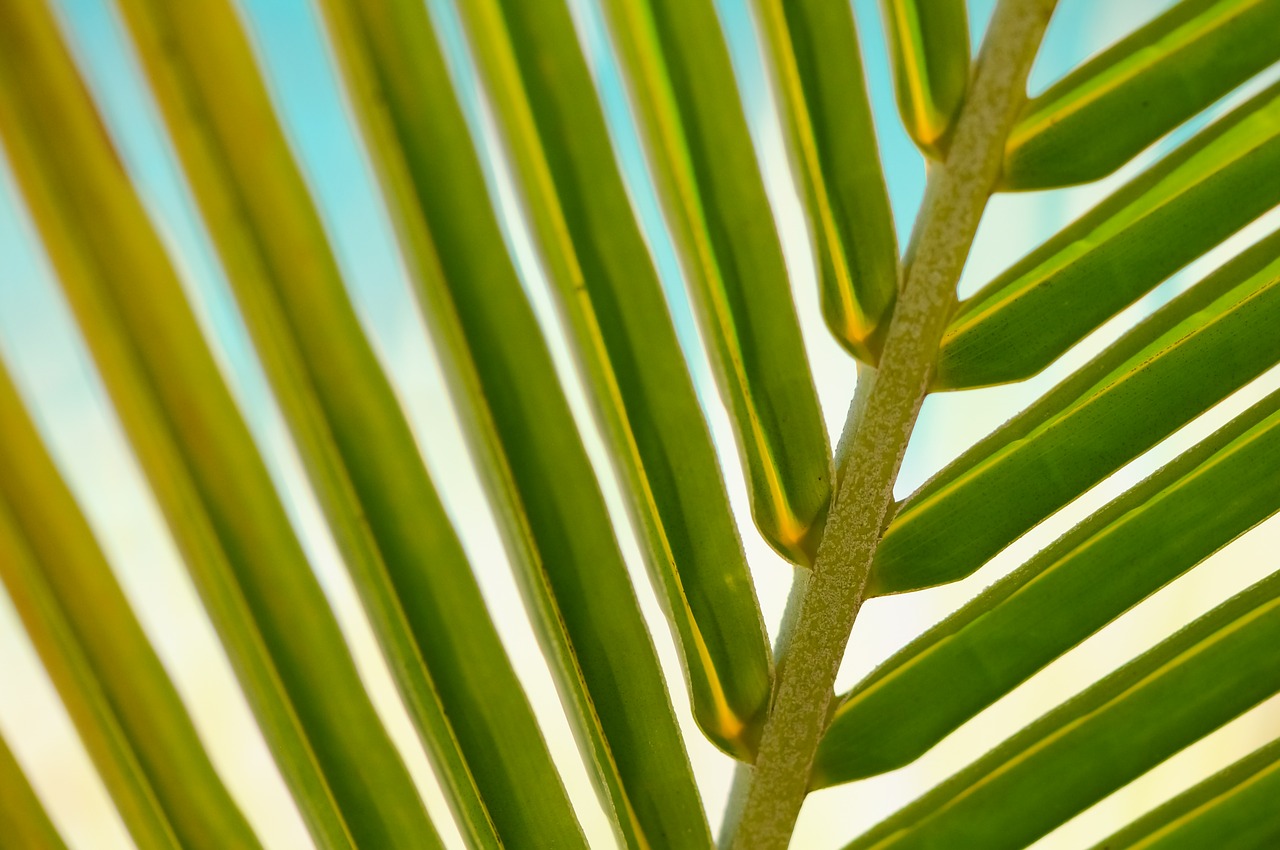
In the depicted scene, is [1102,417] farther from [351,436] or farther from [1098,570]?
[351,436]

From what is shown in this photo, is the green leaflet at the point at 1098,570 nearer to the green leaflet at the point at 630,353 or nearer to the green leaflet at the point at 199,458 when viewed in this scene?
the green leaflet at the point at 630,353

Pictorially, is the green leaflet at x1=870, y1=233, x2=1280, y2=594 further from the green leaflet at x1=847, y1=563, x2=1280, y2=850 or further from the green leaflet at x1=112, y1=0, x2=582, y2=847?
the green leaflet at x1=112, y1=0, x2=582, y2=847

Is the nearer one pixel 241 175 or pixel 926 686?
pixel 241 175

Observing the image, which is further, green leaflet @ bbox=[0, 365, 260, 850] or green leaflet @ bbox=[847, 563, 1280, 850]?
green leaflet @ bbox=[847, 563, 1280, 850]

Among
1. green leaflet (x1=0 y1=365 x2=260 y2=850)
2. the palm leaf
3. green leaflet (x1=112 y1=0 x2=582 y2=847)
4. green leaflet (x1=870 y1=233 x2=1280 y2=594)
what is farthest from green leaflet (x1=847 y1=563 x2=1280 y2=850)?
green leaflet (x1=0 y1=365 x2=260 y2=850)

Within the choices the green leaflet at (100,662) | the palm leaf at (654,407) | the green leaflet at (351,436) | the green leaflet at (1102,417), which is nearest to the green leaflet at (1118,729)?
the palm leaf at (654,407)

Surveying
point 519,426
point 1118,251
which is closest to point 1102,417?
point 1118,251

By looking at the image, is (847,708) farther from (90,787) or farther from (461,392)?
(90,787)

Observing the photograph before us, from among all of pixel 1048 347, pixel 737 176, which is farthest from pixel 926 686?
pixel 737 176
